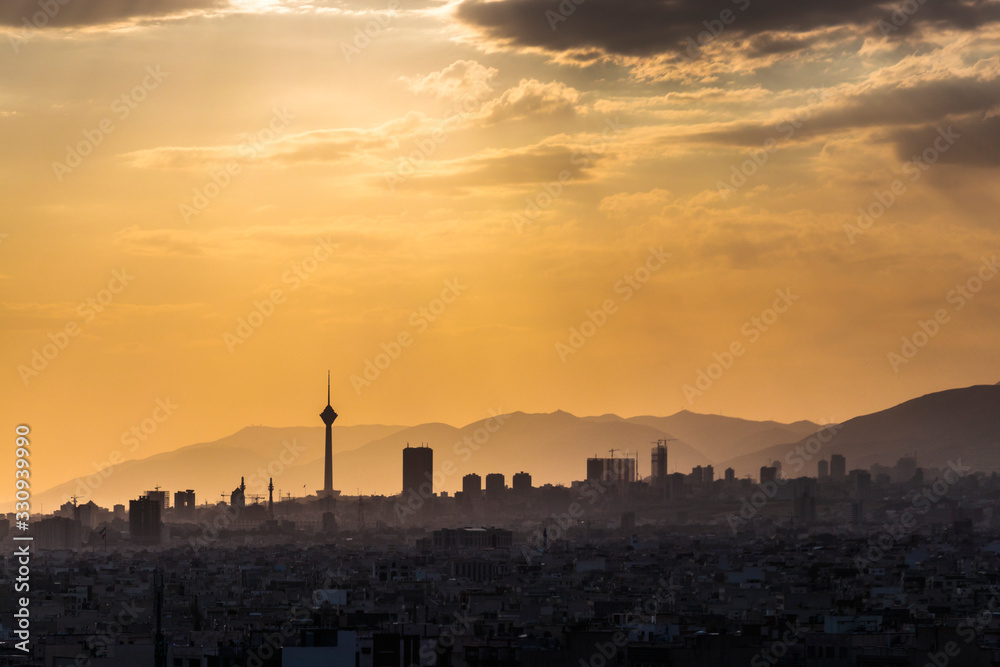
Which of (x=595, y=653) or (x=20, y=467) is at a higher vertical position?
(x=20, y=467)

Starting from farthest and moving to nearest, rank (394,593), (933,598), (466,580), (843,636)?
(466,580) < (394,593) < (933,598) < (843,636)

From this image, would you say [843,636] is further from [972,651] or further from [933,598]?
[933,598]

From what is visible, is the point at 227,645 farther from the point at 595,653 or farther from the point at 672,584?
the point at 672,584

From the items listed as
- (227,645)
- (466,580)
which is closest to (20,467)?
(227,645)

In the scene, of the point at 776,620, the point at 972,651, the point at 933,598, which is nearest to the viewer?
the point at 972,651

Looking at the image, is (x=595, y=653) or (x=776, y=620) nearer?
(x=595, y=653)

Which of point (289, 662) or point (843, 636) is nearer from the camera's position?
point (289, 662)

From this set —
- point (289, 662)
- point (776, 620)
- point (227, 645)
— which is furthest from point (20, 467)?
point (776, 620)

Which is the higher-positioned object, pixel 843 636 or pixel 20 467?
pixel 20 467

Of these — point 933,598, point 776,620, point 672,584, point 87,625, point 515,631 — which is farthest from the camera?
point 672,584
